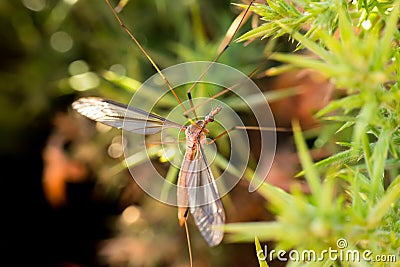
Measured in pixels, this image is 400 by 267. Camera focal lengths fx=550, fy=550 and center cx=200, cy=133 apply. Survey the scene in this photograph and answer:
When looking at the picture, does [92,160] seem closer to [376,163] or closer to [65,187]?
[65,187]

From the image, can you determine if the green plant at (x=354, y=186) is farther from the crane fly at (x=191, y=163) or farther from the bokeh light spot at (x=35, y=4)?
the bokeh light spot at (x=35, y=4)

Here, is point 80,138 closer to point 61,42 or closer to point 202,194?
point 61,42

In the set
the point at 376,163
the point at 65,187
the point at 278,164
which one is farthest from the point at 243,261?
the point at 376,163

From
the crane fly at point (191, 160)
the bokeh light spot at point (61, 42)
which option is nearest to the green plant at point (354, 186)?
the crane fly at point (191, 160)

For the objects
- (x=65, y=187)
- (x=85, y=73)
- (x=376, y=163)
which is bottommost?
(x=376, y=163)

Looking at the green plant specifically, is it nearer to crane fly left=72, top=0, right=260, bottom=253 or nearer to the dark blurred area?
crane fly left=72, top=0, right=260, bottom=253

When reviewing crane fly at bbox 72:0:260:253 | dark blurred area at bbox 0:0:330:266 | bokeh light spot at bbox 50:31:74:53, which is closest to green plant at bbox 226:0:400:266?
crane fly at bbox 72:0:260:253
